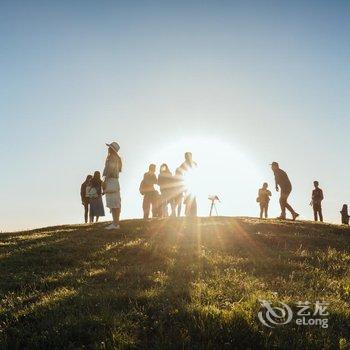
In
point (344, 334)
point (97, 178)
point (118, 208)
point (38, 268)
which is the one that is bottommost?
point (344, 334)

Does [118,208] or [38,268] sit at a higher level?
[118,208]

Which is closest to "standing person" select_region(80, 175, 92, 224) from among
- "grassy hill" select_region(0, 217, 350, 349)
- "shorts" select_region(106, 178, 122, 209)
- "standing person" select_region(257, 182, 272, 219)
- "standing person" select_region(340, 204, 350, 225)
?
"shorts" select_region(106, 178, 122, 209)

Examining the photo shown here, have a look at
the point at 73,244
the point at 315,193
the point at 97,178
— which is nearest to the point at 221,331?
the point at 73,244

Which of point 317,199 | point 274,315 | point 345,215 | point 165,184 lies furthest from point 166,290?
point 345,215

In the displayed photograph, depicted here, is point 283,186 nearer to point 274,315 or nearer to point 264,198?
point 264,198

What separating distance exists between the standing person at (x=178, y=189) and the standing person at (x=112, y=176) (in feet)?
25.7

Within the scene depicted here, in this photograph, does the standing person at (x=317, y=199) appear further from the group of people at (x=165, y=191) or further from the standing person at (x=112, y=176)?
the standing person at (x=112, y=176)

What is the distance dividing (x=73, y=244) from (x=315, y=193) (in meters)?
23.4

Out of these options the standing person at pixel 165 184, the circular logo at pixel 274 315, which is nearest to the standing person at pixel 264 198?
the standing person at pixel 165 184

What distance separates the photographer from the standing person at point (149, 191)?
89.8ft

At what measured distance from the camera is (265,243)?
59.1 feet

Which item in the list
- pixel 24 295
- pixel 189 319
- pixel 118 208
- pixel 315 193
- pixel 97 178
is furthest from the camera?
pixel 315 193

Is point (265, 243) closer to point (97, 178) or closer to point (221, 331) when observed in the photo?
point (221, 331)

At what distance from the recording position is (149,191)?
2755 centimetres
